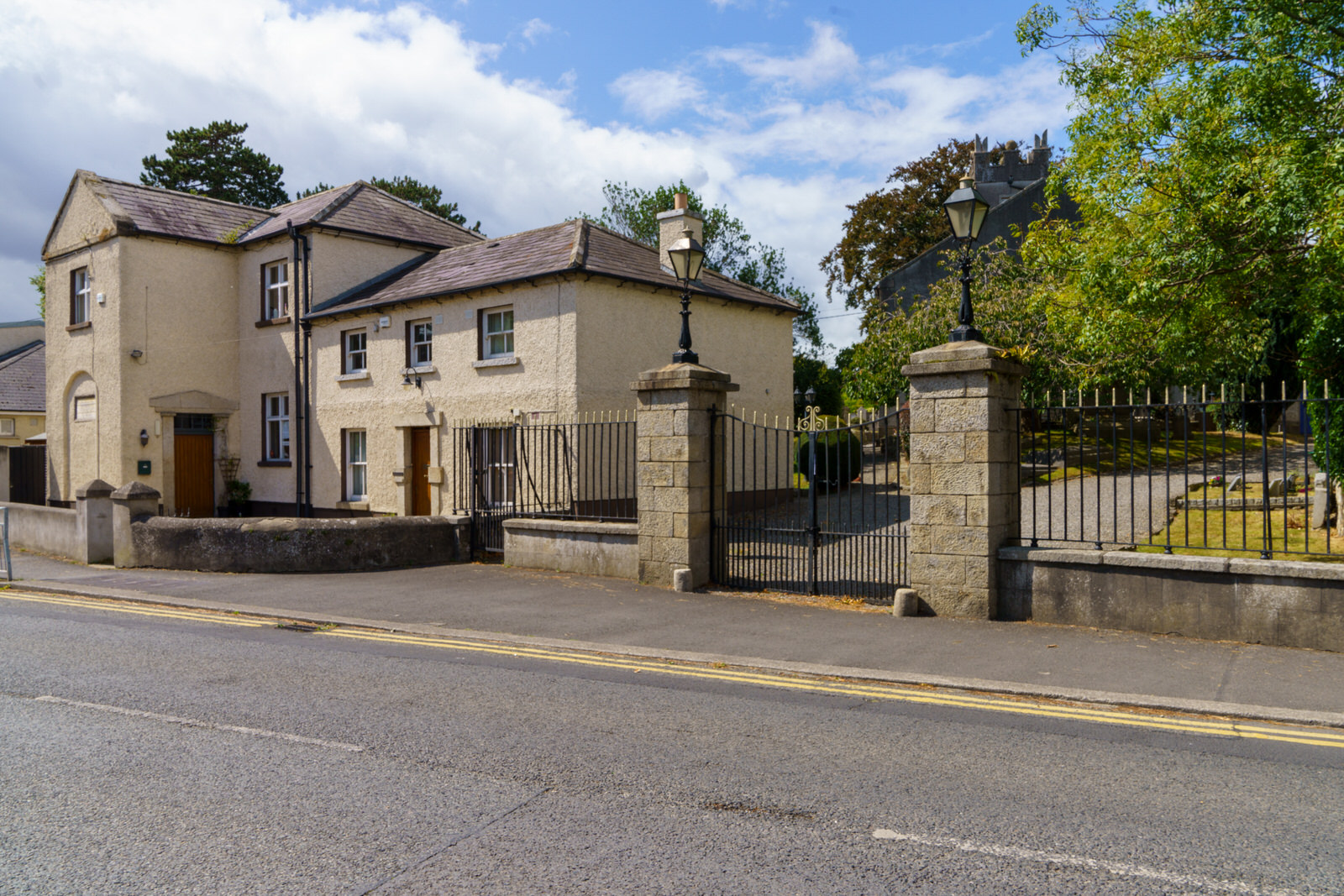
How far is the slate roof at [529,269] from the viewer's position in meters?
17.3

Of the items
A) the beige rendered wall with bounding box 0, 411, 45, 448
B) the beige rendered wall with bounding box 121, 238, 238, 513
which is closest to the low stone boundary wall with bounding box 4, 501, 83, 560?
the beige rendered wall with bounding box 121, 238, 238, 513

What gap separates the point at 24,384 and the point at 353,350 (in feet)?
73.9

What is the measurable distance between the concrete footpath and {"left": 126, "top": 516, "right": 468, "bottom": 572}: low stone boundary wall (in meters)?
0.57

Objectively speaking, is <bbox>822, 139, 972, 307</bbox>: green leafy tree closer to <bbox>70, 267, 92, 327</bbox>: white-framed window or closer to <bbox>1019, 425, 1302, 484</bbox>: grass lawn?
<bbox>1019, 425, 1302, 484</bbox>: grass lawn

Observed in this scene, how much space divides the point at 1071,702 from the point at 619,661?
11.8 ft

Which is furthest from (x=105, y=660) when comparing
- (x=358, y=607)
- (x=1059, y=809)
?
(x=1059, y=809)

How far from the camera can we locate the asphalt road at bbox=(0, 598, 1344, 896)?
3625mm

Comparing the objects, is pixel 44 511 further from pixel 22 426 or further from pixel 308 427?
pixel 22 426

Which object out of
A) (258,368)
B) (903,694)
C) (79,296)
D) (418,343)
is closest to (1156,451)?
(418,343)

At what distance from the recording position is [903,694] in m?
6.73

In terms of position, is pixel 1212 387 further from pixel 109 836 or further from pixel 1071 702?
pixel 109 836

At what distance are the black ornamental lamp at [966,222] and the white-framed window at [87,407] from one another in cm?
2094

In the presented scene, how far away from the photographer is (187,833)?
3975mm

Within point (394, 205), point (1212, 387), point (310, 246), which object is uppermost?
point (394, 205)
